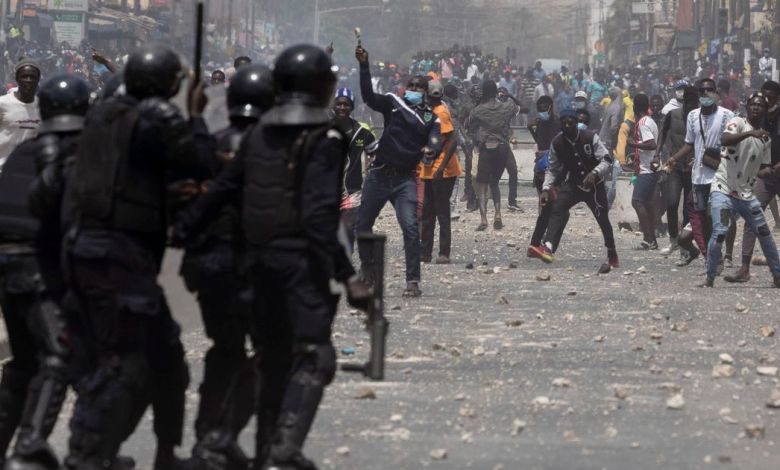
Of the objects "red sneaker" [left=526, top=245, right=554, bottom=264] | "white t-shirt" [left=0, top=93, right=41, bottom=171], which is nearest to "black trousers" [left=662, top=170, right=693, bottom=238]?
"red sneaker" [left=526, top=245, right=554, bottom=264]

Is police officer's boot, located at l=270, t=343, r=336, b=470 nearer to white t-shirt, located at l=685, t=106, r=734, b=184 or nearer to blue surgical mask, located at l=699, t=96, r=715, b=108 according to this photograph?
white t-shirt, located at l=685, t=106, r=734, b=184

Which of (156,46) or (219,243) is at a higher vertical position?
(156,46)

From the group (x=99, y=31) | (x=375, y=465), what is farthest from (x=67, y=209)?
(x=99, y=31)

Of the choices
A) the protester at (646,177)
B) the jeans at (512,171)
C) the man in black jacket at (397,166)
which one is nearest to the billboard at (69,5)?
the jeans at (512,171)

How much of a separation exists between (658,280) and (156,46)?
1060cm

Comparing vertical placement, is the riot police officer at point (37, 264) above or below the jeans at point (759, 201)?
above

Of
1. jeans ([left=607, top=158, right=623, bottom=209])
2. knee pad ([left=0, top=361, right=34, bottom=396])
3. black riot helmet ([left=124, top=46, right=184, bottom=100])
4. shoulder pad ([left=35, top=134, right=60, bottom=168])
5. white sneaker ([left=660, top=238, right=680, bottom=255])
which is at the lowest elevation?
white sneaker ([left=660, top=238, right=680, bottom=255])

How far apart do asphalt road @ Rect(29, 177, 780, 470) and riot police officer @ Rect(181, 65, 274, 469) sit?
0.73 meters

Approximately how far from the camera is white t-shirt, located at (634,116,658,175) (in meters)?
20.6

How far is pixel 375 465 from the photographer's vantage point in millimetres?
7797

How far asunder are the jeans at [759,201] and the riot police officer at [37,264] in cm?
1000

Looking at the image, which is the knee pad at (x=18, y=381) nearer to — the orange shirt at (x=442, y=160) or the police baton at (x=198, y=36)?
the police baton at (x=198, y=36)

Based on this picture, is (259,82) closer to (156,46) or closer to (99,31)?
(156,46)

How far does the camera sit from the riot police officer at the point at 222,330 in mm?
7148
